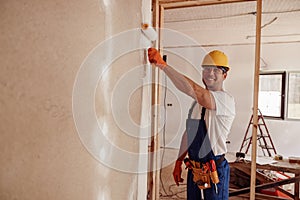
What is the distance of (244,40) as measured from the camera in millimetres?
4586

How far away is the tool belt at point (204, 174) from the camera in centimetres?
166

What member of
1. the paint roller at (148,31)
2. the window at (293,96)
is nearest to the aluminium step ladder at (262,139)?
the window at (293,96)

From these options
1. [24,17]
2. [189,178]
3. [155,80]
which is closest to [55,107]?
[24,17]

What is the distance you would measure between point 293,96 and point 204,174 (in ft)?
13.7

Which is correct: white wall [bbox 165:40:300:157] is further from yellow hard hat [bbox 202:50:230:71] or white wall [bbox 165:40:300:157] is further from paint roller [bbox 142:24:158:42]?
paint roller [bbox 142:24:158:42]

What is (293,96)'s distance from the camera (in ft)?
16.1

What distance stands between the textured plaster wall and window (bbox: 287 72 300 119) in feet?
16.1

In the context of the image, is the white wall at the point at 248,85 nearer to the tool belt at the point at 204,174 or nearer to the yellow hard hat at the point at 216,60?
the yellow hard hat at the point at 216,60

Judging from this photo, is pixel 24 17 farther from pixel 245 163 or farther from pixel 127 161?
pixel 245 163

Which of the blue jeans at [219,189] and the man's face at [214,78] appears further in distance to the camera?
the man's face at [214,78]

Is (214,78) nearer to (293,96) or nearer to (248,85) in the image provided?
(248,85)

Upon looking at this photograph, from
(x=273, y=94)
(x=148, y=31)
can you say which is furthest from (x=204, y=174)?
(x=273, y=94)

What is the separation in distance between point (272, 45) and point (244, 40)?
801mm

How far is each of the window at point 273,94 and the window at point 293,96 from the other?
0.14 metres
